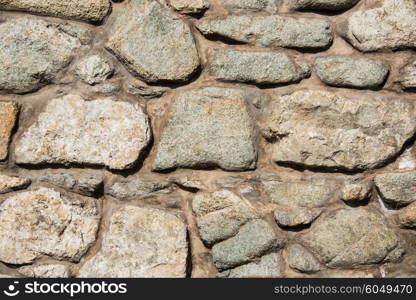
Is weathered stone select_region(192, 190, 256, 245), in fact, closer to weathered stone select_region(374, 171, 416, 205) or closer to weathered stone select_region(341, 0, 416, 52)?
weathered stone select_region(374, 171, 416, 205)

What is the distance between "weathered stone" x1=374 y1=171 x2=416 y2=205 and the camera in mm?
1804

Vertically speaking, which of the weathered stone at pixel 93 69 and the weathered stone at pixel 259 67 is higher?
the weathered stone at pixel 259 67

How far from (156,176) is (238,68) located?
0.39m

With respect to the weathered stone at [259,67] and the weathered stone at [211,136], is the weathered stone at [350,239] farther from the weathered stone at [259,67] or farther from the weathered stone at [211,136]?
the weathered stone at [259,67]

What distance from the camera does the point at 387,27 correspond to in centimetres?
182

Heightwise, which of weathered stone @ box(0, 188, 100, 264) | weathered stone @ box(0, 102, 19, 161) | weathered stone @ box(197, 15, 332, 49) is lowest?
weathered stone @ box(0, 188, 100, 264)

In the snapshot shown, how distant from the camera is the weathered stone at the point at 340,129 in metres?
1.80

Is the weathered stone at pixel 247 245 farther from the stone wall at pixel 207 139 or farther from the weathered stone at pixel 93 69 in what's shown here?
the weathered stone at pixel 93 69

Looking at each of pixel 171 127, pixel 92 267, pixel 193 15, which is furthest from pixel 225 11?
pixel 92 267

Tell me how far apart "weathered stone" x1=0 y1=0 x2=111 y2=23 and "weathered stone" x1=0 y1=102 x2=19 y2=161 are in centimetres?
28

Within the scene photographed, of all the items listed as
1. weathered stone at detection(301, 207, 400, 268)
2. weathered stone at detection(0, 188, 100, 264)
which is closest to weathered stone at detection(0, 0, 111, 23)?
weathered stone at detection(0, 188, 100, 264)

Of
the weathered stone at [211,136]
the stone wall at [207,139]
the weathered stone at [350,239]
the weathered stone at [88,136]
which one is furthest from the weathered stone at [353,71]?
the weathered stone at [88,136]

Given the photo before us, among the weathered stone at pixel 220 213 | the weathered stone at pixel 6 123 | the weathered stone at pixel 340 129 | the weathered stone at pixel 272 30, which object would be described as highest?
the weathered stone at pixel 272 30

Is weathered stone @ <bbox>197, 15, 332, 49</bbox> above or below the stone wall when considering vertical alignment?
above
